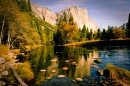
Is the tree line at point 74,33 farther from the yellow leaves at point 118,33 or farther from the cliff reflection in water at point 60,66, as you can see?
the cliff reflection in water at point 60,66

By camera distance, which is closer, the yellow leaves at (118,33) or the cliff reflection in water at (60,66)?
the cliff reflection in water at (60,66)

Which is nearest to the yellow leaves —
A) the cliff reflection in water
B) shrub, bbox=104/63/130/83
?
the cliff reflection in water

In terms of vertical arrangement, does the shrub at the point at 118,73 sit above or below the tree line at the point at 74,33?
below

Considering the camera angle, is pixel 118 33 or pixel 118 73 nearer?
pixel 118 73

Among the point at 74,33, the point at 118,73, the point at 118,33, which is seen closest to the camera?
the point at 118,73

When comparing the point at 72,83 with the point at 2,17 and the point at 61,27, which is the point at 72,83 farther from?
the point at 61,27

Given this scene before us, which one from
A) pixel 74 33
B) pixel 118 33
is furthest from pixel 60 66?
pixel 118 33

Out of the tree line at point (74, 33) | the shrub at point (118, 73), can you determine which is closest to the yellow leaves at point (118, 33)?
the tree line at point (74, 33)

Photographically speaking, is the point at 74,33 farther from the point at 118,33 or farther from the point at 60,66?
the point at 60,66

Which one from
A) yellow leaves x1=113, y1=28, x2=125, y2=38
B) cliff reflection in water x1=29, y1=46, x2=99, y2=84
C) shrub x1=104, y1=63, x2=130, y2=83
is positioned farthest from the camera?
yellow leaves x1=113, y1=28, x2=125, y2=38

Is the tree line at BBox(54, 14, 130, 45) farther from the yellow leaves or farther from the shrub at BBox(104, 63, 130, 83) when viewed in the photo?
the shrub at BBox(104, 63, 130, 83)

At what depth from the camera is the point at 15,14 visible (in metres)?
35.1

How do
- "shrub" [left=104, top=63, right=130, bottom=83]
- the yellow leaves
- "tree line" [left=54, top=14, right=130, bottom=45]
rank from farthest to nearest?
the yellow leaves
"tree line" [left=54, top=14, right=130, bottom=45]
"shrub" [left=104, top=63, right=130, bottom=83]

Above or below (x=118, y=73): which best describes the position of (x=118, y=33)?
above
